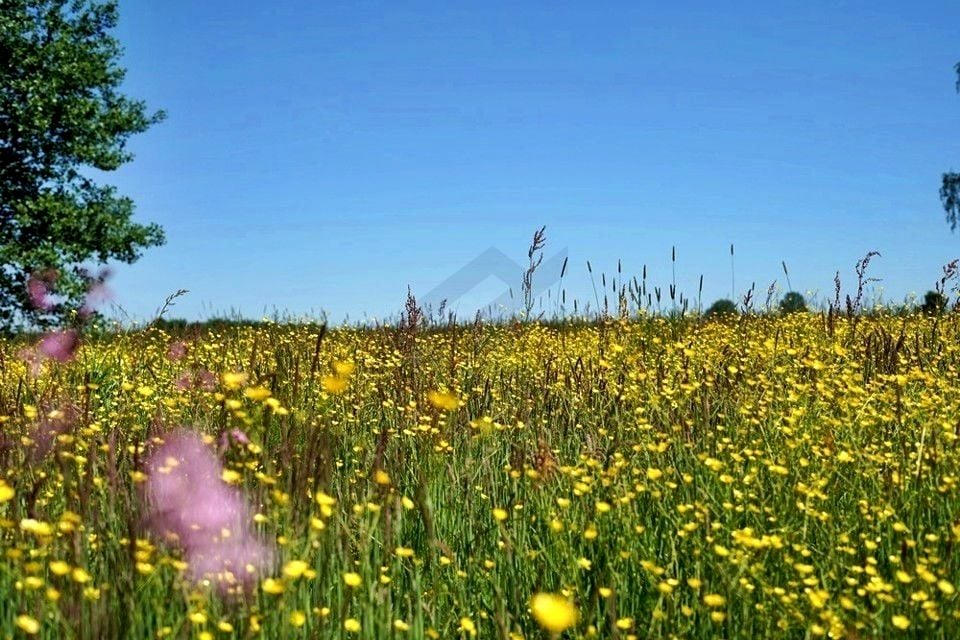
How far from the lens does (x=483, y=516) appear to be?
356cm

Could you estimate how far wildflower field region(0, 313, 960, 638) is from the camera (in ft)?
7.60

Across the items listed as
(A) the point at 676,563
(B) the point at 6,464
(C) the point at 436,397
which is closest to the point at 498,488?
(A) the point at 676,563

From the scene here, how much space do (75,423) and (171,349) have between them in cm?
425

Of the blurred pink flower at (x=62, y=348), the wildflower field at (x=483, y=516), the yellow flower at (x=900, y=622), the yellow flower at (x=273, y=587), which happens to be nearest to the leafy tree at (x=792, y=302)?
the wildflower field at (x=483, y=516)

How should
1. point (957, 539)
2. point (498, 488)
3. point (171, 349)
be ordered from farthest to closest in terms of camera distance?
1. point (171, 349)
2. point (498, 488)
3. point (957, 539)

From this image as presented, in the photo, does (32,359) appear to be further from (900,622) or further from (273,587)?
(900,622)

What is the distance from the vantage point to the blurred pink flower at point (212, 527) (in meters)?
2.44

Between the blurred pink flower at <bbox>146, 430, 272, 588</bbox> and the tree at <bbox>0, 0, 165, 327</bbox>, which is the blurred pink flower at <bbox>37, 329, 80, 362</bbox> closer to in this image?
the blurred pink flower at <bbox>146, 430, 272, 588</bbox>

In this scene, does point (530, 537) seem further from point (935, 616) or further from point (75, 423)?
point (75, 423)

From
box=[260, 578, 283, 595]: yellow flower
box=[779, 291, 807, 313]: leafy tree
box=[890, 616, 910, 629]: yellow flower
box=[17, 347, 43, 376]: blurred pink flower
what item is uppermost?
box=[779, 291, 807, 313]: leafy tree

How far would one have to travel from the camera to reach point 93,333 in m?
11.1

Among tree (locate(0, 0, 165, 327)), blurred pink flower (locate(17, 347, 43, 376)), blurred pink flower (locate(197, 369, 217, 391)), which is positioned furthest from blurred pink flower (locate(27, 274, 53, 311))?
blurred pink flower (locate(197, 369, 217, 391))

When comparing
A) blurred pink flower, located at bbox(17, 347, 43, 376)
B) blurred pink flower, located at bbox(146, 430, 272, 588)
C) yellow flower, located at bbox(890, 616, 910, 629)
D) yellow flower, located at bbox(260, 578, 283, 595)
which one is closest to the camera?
yellow flower, located at bbox(260, 578, 283, 595)

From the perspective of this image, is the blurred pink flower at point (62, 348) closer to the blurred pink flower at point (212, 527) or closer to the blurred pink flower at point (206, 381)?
the blurred pink flower at point (206, 381)
